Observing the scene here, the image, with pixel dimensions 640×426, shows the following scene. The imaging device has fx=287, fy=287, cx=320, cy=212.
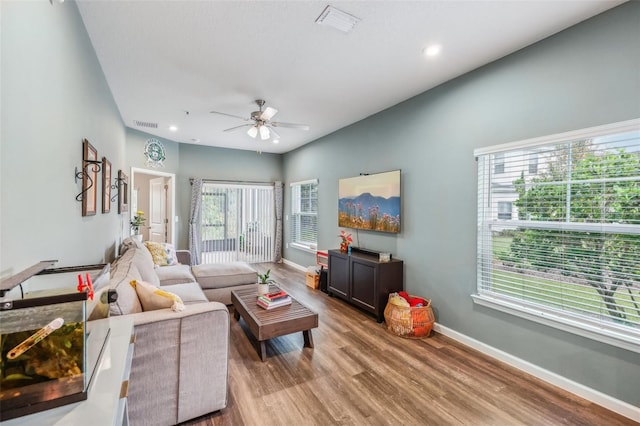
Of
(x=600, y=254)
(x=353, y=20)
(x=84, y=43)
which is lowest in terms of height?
(x=600, y=254)

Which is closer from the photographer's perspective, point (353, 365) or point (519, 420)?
point (519, 420)

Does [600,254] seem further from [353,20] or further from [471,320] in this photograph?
[353,20]

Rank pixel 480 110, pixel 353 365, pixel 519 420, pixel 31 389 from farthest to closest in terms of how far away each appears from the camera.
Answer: pixel 480 110, pixel 353 365, pixel 519 420, pixel 31 389

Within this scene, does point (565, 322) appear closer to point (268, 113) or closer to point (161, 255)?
point (268, 113)

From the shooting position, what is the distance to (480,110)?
291 centimetres

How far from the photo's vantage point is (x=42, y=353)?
0.81 metres

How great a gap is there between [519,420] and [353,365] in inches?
49.7

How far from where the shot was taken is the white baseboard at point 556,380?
201 centimetres

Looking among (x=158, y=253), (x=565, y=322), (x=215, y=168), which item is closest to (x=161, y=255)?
(x=158, y=253)

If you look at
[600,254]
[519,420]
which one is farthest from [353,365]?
[600,254]

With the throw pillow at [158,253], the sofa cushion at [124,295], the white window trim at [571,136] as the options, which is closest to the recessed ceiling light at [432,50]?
the white window trim at [571,136]

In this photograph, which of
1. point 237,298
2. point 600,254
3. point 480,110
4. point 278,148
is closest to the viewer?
point 600,254

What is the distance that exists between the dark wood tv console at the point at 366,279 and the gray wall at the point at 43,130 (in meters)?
2.97

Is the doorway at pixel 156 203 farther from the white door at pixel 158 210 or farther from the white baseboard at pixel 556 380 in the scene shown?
the white baseboard at pixel 556 380
